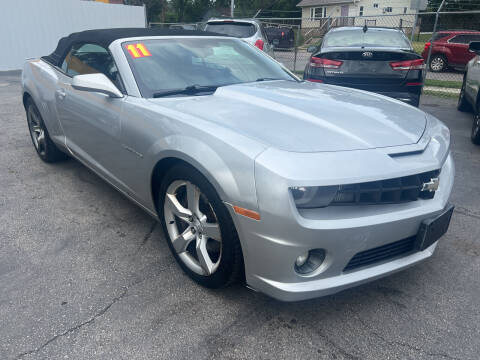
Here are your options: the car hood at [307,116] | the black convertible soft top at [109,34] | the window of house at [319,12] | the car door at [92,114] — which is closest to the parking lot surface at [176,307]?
the car door at [92,114]

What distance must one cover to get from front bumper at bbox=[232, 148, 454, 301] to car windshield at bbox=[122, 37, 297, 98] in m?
1.35

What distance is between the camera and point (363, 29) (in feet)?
22.8

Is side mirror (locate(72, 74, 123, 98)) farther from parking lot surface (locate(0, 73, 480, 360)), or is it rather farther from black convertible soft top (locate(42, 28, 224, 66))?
parking lot surface (locate(0, 73, 480, 360))

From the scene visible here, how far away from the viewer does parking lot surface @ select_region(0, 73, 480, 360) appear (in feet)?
6.64

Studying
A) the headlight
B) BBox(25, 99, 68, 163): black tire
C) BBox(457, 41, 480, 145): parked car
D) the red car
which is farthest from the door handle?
the red car

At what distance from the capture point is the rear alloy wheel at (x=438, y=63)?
46.3ft

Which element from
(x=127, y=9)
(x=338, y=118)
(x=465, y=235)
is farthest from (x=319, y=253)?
(x=127, y=9)

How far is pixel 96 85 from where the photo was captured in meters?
2.79

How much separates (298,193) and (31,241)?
2.24m

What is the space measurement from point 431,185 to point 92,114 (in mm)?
2474

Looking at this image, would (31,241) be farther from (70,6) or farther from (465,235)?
(70,6)

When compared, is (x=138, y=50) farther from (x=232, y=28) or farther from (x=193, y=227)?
(x=232, y=28)

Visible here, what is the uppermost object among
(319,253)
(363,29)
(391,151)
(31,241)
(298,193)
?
(363,29)

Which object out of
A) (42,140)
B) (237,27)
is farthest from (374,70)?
(237,27)
